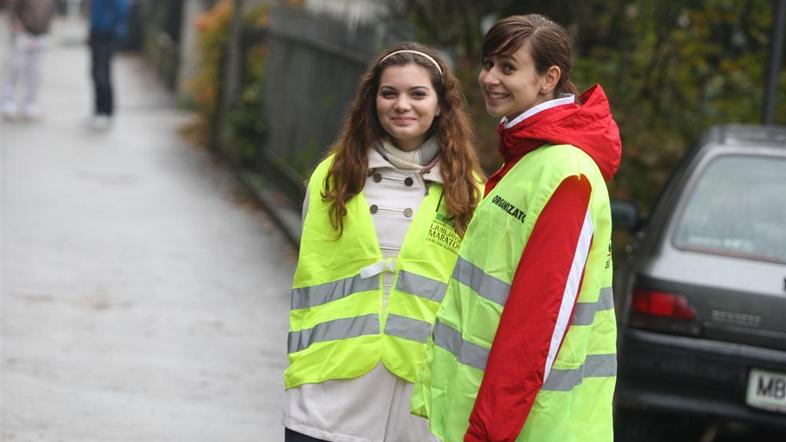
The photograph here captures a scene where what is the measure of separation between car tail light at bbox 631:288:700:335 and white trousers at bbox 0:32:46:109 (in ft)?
46.0

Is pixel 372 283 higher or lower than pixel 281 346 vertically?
higher

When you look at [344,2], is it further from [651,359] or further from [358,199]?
[358,199]

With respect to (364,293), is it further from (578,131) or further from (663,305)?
(663,305)

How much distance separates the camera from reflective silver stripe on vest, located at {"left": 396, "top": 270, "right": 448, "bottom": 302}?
4.31 meters

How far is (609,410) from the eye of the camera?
367 cm

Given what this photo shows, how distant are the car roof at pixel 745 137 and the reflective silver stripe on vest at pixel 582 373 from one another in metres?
4.19

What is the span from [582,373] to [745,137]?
447 centimetres

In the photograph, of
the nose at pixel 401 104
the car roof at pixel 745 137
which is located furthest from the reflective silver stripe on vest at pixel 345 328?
the car roof at pixel 745 137

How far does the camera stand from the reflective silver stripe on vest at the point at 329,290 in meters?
4.33

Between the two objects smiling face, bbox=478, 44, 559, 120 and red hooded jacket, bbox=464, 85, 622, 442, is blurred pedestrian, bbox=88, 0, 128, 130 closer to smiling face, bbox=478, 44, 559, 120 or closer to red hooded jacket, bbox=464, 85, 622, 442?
smiling face, bbox=478, 44, 559, 120

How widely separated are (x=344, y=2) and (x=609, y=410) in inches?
757

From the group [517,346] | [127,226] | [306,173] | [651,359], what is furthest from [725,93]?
[517,346]

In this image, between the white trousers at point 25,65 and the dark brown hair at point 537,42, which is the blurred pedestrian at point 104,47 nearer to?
the white trousers at point 25,65

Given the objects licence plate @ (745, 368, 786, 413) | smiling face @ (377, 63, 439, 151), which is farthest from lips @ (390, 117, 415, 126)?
licence plate @ (745, 368, 786, 413)
